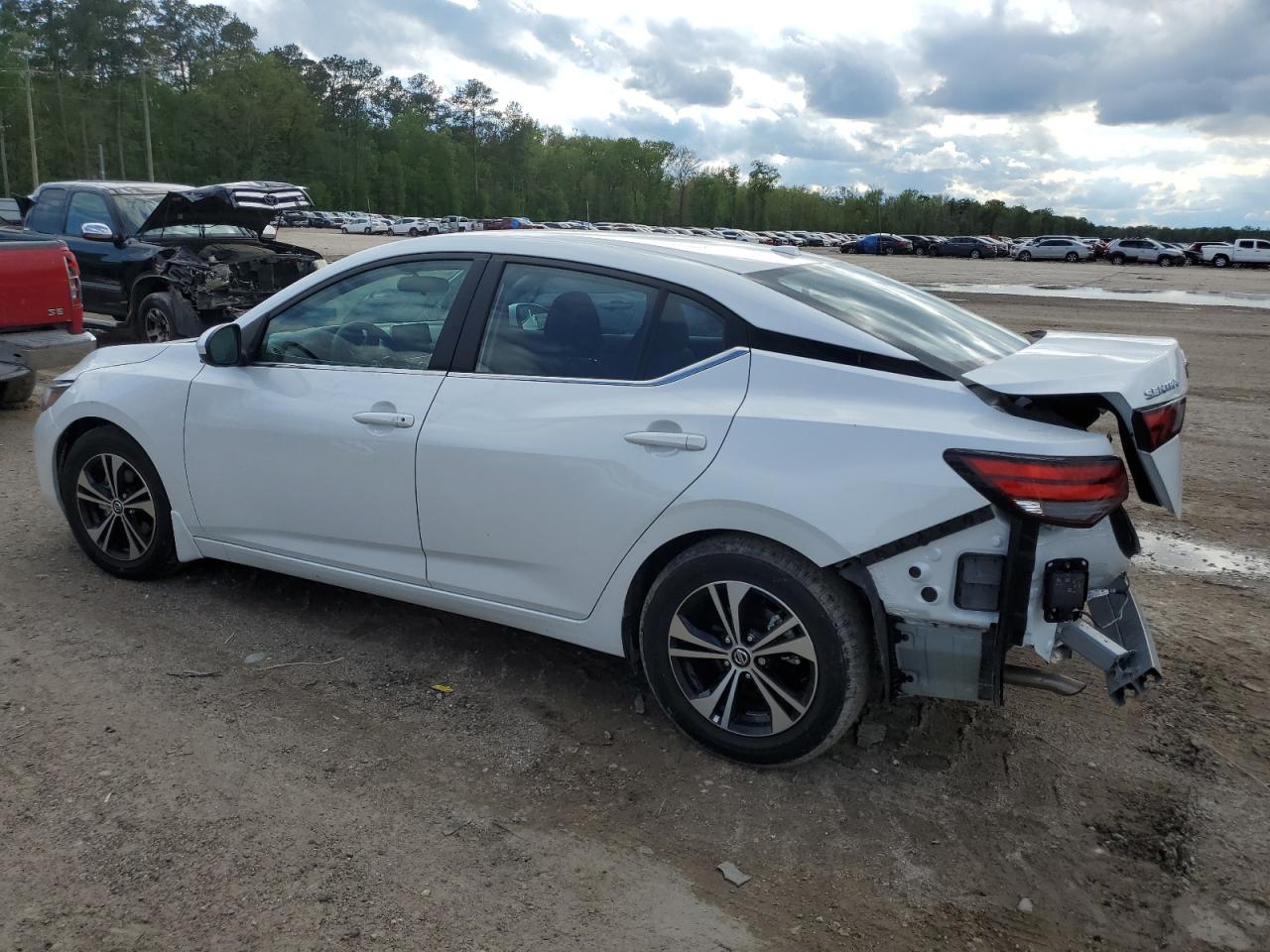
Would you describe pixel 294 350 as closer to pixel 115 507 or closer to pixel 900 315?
pixel 115 507

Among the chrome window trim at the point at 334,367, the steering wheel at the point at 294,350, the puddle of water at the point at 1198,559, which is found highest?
the steering wheel at the point at 294,350

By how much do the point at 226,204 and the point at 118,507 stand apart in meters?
6.81

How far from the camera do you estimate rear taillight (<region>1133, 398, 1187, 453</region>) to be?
2.96 metres

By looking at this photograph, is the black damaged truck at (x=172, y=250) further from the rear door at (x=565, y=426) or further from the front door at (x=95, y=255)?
the rear door at (x=565, y=426)

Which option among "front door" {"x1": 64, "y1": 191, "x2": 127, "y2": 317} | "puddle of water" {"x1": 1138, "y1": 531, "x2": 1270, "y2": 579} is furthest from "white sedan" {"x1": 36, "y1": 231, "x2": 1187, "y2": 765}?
"front door" {"x1": 64, "y1": 191, "x2": 127, "y2": 317}

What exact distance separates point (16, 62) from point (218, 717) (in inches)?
3824

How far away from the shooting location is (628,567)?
3.45 metres

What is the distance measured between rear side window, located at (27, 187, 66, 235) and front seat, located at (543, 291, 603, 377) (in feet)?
33.4

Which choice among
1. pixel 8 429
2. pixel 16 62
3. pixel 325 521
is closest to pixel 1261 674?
pixel 325 521

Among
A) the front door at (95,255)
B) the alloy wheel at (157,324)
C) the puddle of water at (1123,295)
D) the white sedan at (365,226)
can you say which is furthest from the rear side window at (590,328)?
the white sedan at (365,226)

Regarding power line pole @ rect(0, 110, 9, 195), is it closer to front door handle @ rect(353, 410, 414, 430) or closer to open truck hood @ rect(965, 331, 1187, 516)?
front door handle @ rect(353, 410, 414, 430)

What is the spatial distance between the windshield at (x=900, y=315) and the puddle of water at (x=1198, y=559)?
6.70 ft

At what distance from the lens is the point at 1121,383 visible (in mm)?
2896

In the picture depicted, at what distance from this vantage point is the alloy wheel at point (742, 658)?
3.22 metres
